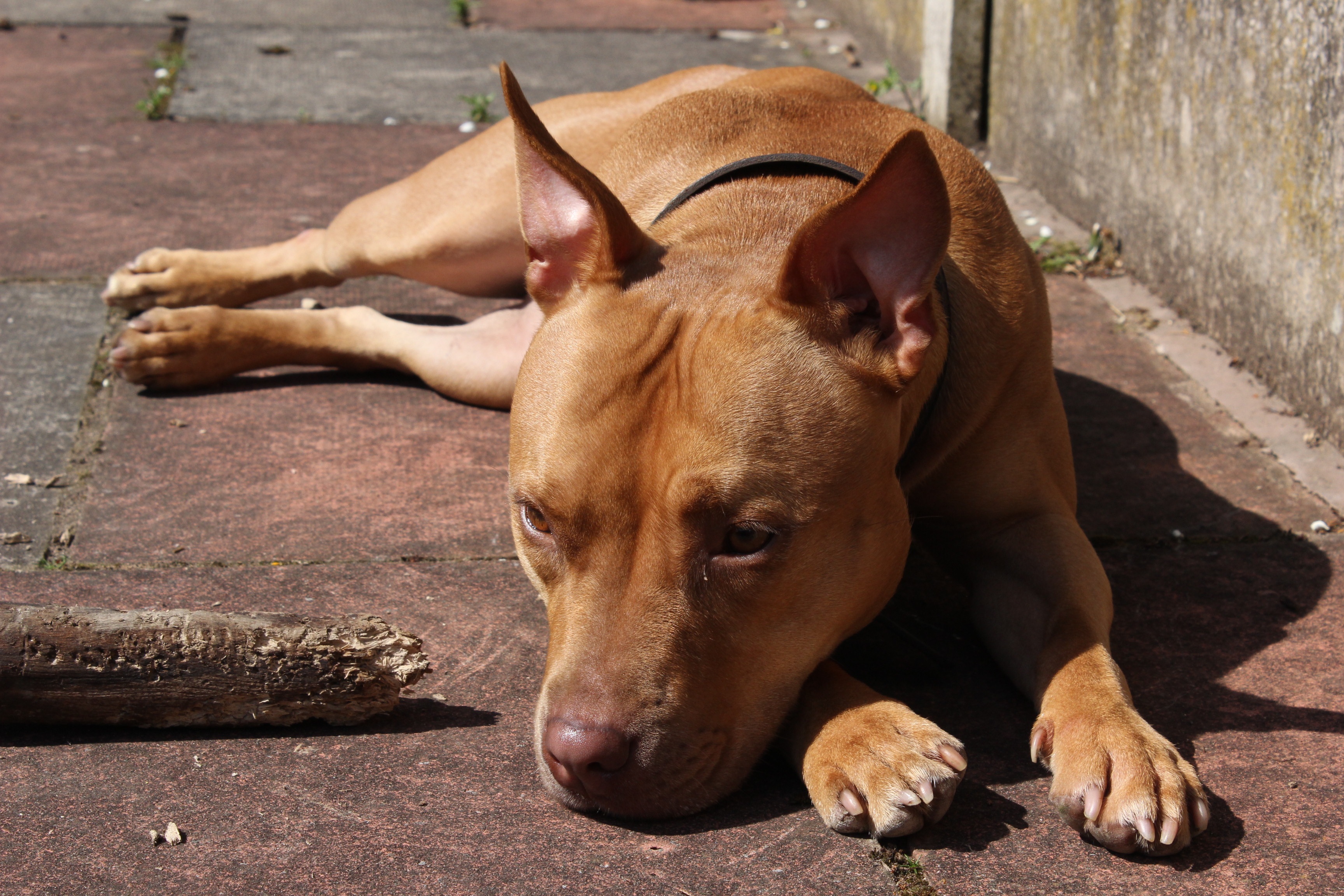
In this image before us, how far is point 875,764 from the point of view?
2.17 metres

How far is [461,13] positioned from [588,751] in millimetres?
7904

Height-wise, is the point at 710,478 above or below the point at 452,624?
above

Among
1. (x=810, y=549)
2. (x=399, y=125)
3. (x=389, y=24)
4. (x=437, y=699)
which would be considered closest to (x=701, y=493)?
(x=810, y=549)

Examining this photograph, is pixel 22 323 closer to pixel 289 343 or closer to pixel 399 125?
pixel 289 343

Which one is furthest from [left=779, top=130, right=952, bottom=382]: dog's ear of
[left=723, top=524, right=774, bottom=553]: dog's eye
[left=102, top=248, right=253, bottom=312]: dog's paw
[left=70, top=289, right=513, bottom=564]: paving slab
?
[left=102, top=248, right=253, bottom=312]: dog's paw

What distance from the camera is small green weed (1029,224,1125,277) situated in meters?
5.02

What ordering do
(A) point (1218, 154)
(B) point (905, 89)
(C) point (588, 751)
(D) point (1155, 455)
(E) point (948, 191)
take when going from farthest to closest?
(B) point (905, 89) → (A) point (1218, 154) → (D) point (1155, 455) → (E) point (948, 191) → (C) point (588, 751)

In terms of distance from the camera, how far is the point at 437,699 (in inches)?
102

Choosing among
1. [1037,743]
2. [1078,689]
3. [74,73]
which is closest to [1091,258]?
[1078,689]

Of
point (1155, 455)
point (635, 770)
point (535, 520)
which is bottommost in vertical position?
point (1155, 455)

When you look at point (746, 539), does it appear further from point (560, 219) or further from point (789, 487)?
point (560, 219)

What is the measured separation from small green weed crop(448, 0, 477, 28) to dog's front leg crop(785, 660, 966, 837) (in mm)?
7571

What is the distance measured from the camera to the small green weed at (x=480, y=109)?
677 centimetres

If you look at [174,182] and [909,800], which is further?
[174,182]
